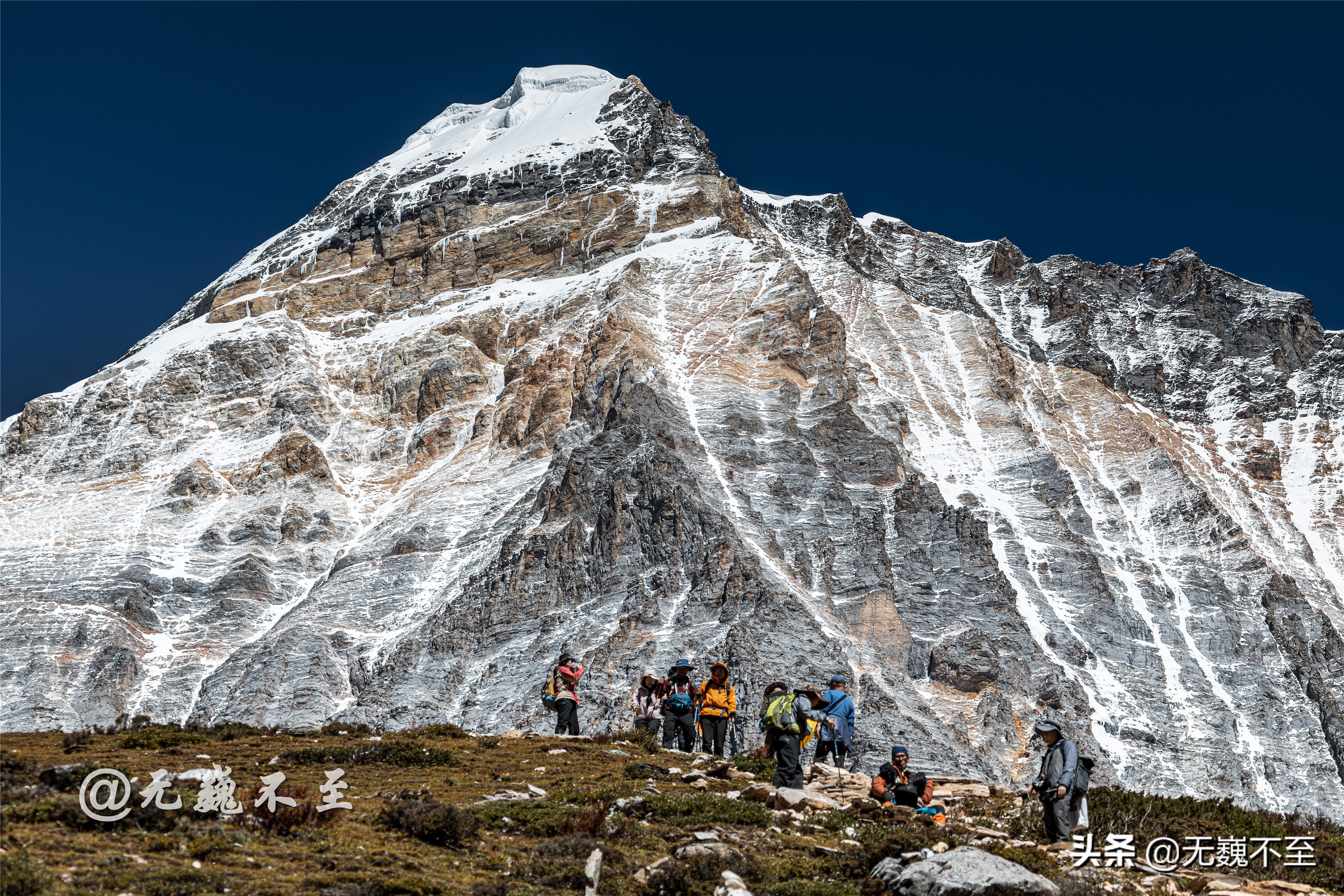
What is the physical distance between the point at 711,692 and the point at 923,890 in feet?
38.5

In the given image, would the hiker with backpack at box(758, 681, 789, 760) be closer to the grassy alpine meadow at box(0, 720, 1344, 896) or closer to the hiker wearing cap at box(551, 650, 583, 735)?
the grassy alpine meadow at box(0, 720, 1344, 896)

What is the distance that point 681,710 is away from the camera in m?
29.4

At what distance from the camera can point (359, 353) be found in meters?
153

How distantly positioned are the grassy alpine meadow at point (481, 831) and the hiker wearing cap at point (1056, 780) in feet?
1.51

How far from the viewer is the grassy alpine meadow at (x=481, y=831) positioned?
14867mm

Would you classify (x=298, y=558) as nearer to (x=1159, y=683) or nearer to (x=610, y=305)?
(x=610, y=305)

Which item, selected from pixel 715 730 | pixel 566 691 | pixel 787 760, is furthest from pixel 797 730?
pixel 566 691

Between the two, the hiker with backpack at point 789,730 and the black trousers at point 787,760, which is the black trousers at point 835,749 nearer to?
the hiker with backpack at point 789,730

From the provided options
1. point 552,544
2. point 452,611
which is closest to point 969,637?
point 552,544

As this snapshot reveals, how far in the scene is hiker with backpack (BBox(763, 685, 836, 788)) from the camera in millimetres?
22375

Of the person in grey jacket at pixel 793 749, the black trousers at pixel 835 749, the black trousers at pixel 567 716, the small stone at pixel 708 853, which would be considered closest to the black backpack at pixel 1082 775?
the person in grey jacket at pixel 793 749

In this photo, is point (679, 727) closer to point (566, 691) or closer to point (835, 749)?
point (566, 691)

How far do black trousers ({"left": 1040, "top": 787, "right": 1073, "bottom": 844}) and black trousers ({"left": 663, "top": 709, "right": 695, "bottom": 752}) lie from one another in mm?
11068

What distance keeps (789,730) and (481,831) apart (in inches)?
239
